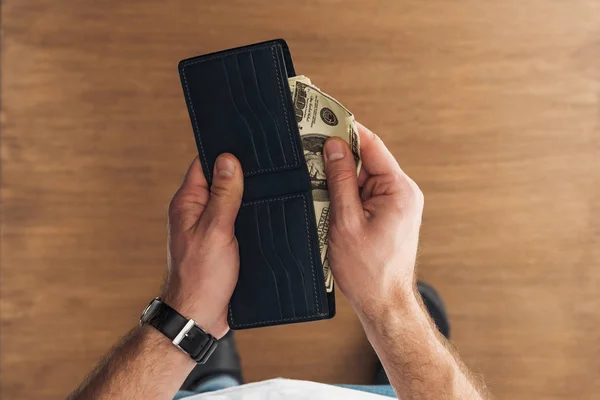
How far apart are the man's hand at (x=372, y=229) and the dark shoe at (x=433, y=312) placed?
1.55 feet

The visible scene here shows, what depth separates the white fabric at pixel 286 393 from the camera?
955mm

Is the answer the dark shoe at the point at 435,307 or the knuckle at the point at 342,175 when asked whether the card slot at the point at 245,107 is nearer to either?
the knuckle at the point at 342,175

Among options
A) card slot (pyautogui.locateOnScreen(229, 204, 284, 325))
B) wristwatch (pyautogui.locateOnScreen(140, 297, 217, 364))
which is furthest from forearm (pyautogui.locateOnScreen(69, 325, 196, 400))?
card slot (pyautogui.locateOnScreen(229, 204, 284, 325))

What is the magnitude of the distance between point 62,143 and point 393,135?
2.42 feet

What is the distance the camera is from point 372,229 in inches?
30.4

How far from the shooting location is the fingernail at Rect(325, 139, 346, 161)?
78cm

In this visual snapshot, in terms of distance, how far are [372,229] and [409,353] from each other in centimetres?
18

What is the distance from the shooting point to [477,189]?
4.27 ft

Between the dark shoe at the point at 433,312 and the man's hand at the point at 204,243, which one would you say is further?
the dark shoe at the point at 433,312

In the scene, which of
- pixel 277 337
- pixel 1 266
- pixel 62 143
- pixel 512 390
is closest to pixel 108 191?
pixel 62 143

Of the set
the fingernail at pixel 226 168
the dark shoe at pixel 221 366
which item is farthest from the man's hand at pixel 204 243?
the dark shoe at pixel 221 366

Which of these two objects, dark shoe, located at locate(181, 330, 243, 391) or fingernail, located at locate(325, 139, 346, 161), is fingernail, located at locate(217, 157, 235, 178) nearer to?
fingernail, located at locate(325, 139, 346, 161)

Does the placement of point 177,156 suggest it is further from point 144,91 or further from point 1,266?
point 1,266

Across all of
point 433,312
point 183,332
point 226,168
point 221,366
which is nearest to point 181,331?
point 183,332
